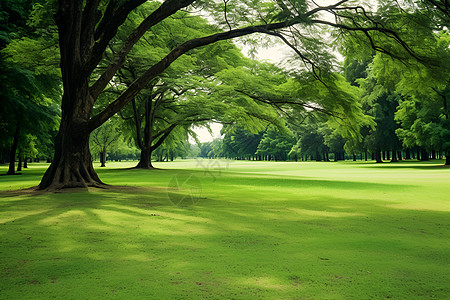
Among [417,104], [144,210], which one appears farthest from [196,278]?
Answer: [417,104]

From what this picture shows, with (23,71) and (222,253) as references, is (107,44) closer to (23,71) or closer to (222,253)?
(23,71)

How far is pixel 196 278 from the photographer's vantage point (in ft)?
12.2

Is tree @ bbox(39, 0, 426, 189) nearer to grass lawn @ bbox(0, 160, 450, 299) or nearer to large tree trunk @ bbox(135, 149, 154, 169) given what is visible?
grass lawn @ bbox(0, 160, 450, 299)

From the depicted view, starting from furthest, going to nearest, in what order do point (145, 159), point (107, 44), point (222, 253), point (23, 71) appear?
point (145, 159) < point (23, 71) < point (107, 44) < point (222, 253)

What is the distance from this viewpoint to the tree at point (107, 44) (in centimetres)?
1266

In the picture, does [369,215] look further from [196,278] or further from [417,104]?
[417,104]

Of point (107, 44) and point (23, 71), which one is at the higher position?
point (23, 71)

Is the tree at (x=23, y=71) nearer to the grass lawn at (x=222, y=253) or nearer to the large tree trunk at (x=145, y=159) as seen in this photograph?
the large tree trunk at (x=145, y=159)

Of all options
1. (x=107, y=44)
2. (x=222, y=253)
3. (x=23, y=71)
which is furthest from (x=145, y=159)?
(x=222, y=253)

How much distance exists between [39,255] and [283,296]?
3.34m

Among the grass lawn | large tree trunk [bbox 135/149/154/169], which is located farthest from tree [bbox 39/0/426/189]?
large tree trunk [bbox 135/149/154/169]

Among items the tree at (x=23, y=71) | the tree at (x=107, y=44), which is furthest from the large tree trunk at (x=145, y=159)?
the tree at (x=107, y=44)

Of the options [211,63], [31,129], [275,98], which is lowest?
[31,129]

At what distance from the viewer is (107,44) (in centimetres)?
1373
